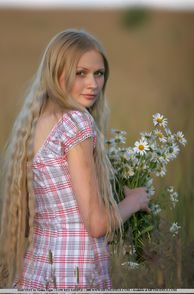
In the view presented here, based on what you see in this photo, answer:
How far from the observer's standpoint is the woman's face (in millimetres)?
2502

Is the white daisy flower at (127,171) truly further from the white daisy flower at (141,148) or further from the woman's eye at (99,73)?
the woman's eye at (99,73)

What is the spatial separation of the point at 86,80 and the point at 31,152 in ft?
1.02

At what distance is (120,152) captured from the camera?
2666mm

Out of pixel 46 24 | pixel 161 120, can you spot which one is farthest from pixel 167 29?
pixel 161 120

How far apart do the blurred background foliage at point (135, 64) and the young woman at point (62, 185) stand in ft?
1.28

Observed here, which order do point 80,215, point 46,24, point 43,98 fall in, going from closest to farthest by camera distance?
point 80,215
point 43,98
point 46,24

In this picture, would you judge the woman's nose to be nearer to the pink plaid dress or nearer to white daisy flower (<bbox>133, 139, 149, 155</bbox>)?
the pink plaid dress

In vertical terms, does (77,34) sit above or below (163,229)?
above

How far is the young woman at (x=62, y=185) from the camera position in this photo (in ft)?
7.67

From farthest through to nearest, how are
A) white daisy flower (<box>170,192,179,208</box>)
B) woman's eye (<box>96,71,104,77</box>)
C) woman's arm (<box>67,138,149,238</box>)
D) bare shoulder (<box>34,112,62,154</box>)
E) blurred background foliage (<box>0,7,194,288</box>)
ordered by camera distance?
blurred background foliage (<box>0,7,194,288</box>) < white daisy flower (<box>170,192,179,208</box>) < woman's eye (<box>96,71,104,77</box>) < bare shoulder (<box>34,112,62,154</box>) < woman's arm (<box>67,138,149,238</box>)

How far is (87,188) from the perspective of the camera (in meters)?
2.30

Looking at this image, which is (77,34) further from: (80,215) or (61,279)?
(61,279)

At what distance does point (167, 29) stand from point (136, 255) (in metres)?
5.38

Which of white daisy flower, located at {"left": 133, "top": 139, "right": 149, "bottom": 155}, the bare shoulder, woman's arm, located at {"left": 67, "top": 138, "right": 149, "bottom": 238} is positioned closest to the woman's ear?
the bare shoulder
